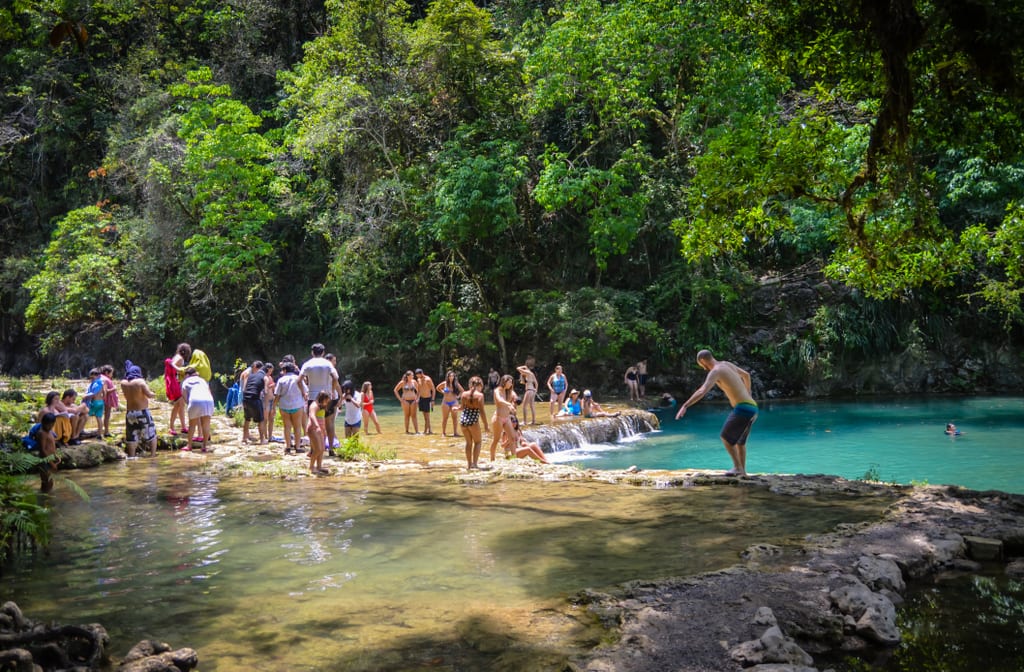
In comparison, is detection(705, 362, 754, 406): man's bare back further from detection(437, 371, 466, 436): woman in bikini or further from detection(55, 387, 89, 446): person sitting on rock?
detection(55, 387, 89, 446): person sitting on rock

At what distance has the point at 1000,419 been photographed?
19.6 m

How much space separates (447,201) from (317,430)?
1399cm

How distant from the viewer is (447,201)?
24266 mm

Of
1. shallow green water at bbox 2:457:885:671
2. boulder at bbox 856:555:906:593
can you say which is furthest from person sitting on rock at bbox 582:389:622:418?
boulder at bbox 856:555:906:593

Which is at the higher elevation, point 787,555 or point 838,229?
point 838,229

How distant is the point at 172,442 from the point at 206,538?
7.28 m

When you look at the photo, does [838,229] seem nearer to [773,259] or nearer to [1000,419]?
[1000,419]

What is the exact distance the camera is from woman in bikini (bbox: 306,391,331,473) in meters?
11.5

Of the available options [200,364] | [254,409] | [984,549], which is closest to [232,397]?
[200,364]

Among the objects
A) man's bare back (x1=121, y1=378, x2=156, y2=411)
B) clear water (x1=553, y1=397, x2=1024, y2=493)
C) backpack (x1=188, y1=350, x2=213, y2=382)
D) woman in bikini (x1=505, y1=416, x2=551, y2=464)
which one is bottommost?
clear water (x1=553, y1=397, x2=1024, y2=493)

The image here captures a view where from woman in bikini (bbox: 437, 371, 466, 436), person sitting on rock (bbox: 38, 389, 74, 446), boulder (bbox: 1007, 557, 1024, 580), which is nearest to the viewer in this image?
boulder (bbox: 1007, 557, 1024, 580)

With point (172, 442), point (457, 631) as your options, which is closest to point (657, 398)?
point (172, 442)

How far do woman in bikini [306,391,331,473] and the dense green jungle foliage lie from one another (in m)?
12.1

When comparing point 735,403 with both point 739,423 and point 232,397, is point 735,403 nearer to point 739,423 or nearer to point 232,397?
point 739,423
